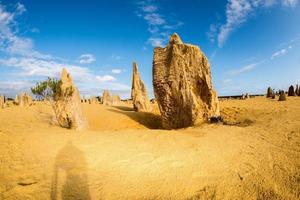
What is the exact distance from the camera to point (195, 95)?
43.7 feet

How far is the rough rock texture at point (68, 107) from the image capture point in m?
12.0

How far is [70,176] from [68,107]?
24.7 feet

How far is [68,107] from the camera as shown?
12.0 meters

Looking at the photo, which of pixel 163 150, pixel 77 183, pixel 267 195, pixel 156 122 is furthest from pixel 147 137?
pixel 156 122

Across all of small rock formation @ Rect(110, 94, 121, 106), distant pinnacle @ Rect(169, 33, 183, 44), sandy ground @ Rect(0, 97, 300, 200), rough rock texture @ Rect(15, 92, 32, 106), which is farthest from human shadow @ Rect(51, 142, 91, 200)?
small rock formation @ Rect(110, 94, 121, 106)

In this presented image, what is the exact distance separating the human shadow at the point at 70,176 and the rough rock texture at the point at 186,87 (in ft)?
26.4

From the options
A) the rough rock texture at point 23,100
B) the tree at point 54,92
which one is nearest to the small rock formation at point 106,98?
the rough rock texture at point 23,100

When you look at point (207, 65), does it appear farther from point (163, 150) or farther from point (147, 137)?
point (163, 150)

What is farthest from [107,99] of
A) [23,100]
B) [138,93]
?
[138,93]

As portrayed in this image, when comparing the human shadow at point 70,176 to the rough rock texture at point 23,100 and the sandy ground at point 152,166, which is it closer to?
the sandy ground at point 152,166

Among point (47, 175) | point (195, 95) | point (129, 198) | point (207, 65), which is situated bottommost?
point (129, 198)

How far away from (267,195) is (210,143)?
3319 mm

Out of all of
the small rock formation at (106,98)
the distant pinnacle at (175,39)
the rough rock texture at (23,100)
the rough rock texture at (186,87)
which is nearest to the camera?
the rough rock texture at (186,87)

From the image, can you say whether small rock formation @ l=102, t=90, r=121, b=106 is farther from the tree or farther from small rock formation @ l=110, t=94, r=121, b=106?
the tree
